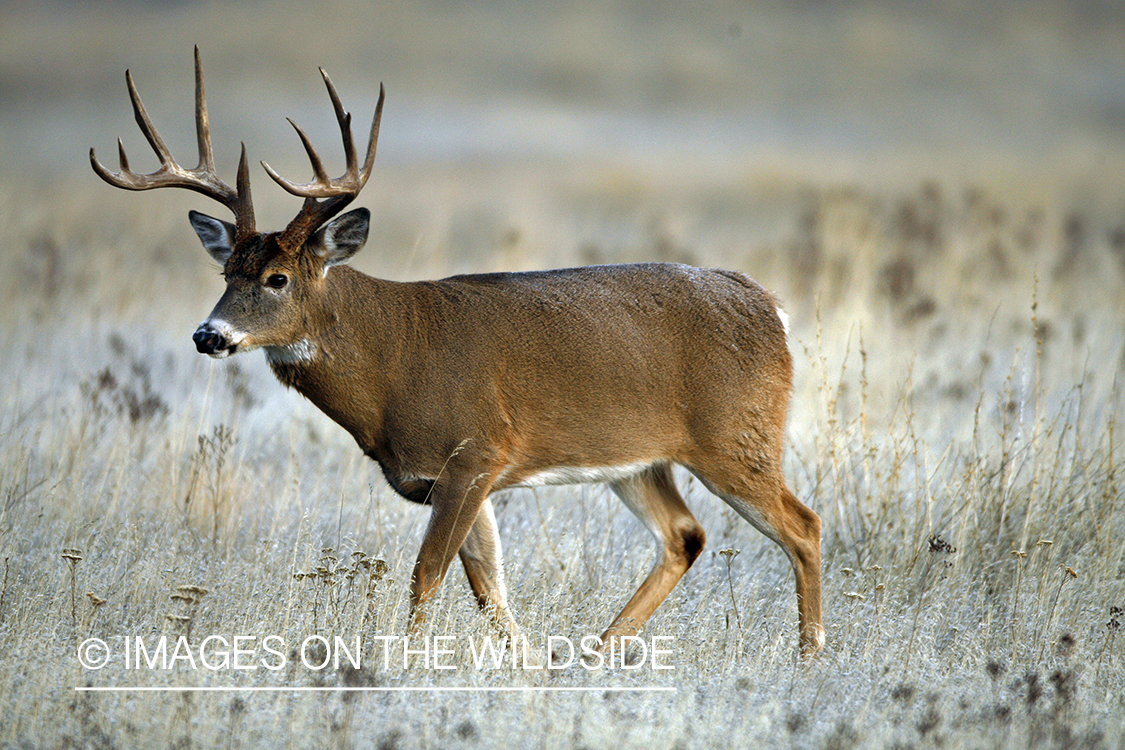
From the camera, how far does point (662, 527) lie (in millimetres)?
6543

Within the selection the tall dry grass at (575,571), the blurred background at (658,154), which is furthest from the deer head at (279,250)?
the blurred background at (658,154)

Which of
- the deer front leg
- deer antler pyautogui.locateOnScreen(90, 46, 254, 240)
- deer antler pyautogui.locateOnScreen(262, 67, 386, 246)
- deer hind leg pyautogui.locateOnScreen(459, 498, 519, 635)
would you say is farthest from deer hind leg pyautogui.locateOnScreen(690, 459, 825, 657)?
deer antler pyautogui.locateOnScreen(90, 46, 254, 240)

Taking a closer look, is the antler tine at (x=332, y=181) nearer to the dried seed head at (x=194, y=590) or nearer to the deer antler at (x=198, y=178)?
the deer antler at (x=198, y=178)

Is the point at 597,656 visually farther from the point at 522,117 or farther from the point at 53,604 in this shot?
the point at 522,117

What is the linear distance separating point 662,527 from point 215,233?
264 centimetres

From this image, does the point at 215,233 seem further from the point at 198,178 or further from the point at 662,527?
the point at 662,527

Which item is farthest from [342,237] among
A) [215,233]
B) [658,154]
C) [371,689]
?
[658,154]

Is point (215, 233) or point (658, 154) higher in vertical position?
point (658, 154)

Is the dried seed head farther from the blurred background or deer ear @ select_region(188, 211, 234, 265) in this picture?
the blurred background

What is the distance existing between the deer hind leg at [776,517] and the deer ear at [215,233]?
8.09 ft

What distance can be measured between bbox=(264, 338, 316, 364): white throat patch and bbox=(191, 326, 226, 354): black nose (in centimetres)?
31

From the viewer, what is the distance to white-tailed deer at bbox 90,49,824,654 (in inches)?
226

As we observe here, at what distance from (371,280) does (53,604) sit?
6.83 ft

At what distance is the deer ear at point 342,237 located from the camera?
19.0ft
